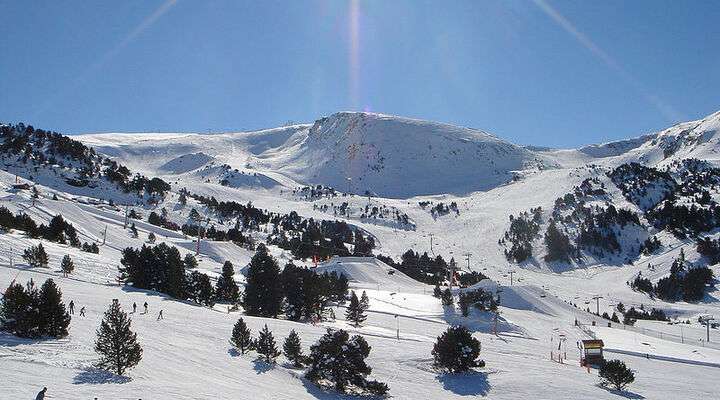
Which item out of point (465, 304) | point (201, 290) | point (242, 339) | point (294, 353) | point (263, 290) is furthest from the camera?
point (465, 304)

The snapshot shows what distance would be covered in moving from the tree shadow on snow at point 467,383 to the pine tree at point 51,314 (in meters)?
26.7

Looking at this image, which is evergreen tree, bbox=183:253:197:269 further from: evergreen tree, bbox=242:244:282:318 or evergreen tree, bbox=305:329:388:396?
evergreen tree, bbox=305:329:388:396

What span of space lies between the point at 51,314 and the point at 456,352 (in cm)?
2951

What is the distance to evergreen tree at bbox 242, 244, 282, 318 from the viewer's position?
6069cm

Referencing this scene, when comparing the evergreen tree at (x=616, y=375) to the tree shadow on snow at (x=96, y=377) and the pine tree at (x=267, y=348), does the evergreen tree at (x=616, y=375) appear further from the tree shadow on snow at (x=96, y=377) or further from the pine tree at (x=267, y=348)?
the tree shadow on snow at (x=96, y=377)

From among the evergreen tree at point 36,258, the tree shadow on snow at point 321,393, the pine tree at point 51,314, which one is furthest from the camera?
the evergreen tree at point 36,258

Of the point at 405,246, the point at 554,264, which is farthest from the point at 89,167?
the point at 554,264

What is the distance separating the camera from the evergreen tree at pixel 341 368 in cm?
3722

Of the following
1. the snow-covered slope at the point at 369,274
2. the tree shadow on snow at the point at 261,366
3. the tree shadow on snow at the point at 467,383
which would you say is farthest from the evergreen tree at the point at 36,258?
the snow-covered slope at the point at 369,274

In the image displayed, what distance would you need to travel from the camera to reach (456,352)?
4397 centimetres

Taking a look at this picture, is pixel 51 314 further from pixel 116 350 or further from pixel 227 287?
pixel 227 287

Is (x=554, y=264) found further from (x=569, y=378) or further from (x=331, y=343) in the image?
(x=331, y=343)

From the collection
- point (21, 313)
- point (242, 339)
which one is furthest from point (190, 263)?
point (21, 313)

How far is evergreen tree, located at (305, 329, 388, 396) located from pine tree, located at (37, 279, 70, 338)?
16019 mm
